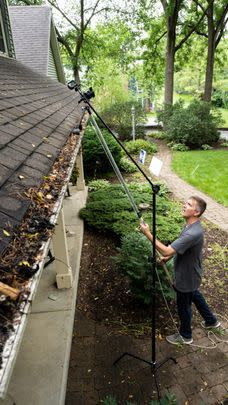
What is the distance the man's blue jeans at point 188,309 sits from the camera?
411 cm

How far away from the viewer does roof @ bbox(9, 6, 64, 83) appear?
1374 cm

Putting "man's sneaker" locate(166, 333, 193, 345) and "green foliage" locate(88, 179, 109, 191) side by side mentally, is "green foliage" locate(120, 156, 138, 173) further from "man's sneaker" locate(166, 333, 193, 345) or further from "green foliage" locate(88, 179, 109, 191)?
"man's sneaker" locate(166, 333, 193, 345)

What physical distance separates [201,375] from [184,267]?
58.8 inches

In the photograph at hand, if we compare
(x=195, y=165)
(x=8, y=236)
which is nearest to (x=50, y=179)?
(x=8, y=236)

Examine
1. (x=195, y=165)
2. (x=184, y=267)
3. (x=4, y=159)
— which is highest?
(x=4, y=159)

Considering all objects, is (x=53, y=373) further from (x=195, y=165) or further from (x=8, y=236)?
(x=195, y=165)

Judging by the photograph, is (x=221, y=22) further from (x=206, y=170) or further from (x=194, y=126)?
(x=206, y=170)

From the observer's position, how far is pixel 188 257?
3.85m

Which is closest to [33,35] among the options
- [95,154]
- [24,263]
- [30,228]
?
[95,154]

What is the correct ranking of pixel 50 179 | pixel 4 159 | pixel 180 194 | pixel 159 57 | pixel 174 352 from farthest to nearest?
1. pixel 159 57
2. pixel 180 194
3. pixel 174 352
4. pixel 50 179
5. pixel 4 159

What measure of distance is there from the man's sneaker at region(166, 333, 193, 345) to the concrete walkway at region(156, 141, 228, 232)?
4333mm

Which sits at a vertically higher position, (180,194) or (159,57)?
(159,57)

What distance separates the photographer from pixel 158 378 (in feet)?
12.9

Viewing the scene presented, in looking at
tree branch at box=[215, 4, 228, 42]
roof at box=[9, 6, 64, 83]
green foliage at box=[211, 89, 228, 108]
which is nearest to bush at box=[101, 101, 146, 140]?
roof at box=[9, 6, 64, 83]
